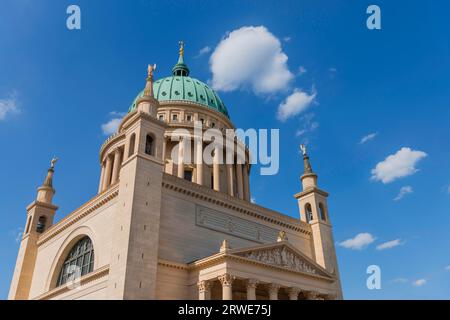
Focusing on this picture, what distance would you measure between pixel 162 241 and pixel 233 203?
8.31 metres

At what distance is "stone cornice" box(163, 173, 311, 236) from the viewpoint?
30625 millimetres

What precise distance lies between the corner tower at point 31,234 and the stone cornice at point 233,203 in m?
17.6

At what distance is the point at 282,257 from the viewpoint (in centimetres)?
2984

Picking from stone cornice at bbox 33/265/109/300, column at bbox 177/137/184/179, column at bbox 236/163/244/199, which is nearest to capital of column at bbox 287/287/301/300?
stone cornice at bbox 33/265/109/300

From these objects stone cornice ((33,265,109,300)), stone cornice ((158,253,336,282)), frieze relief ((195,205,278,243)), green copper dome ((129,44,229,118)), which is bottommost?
stone cornice ((33,265,109,300))

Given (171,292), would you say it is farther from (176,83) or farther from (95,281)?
(176,83)

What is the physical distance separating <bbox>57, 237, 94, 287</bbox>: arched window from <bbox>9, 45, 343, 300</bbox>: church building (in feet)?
0.31

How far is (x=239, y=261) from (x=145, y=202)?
291 inches

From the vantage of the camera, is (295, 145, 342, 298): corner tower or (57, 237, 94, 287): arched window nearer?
(57, 237, 94, 287): arched window

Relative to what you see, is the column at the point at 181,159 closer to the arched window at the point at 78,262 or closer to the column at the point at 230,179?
the column at the point at 230,179

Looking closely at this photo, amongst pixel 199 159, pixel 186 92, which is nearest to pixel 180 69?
pixel 186 92

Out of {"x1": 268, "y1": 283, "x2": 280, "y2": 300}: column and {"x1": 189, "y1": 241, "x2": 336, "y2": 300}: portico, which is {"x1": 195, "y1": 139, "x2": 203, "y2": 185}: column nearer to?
{"x1": 189, "y1": 241, "x2": 336, "y2": 300}: portico

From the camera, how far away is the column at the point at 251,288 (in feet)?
85.2
